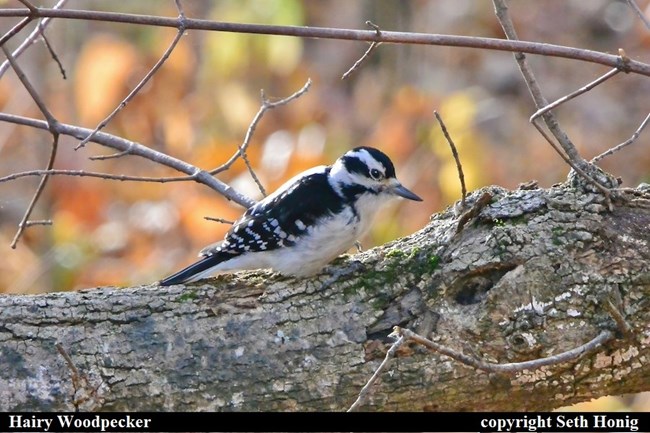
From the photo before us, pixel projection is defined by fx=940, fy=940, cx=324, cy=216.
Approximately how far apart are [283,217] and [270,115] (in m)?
5.11

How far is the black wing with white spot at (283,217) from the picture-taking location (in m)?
3.69

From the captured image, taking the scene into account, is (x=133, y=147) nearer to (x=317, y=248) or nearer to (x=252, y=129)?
(x=252, y=129)

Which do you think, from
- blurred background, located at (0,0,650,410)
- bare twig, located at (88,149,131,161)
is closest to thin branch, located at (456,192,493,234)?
bare twig, located at (88,149,131,161)

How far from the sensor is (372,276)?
3.14 meters

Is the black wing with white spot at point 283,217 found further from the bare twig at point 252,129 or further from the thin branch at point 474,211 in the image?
the thin branch at point 474,211

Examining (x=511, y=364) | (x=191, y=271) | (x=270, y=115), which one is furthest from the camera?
(x=270, y=115)

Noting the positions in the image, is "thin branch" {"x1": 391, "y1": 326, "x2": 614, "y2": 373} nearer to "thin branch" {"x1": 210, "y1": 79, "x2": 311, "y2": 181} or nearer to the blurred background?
"thin branch" {"x1": 210, "y1": 79, "x2": 311, "y2": 181}

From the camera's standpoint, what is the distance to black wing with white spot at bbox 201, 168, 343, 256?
145 inches

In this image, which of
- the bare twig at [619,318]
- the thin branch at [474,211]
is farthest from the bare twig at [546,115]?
the bare twig at [619,318]

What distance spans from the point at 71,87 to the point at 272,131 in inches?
71.0

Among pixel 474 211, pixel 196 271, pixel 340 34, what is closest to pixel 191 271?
pixel 196 271

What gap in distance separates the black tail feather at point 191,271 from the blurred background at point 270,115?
90.5 inches

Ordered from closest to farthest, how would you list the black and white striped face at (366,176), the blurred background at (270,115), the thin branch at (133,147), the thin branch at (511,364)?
the thin branch at (511,364) < the thin branch at (133,147) < the black and white striped face at (366,176) < the blurred background at (270,115)
